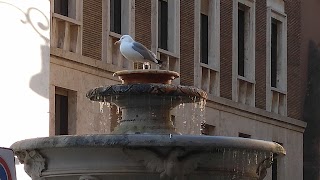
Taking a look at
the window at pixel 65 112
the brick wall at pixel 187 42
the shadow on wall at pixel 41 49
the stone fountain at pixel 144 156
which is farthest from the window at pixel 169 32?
the stone fountain at pixel 144 156

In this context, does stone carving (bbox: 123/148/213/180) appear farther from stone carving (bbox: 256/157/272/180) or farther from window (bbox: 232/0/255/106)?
window (bbox: 232/0/255/106)

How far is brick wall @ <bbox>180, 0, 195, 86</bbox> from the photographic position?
99.1 feet

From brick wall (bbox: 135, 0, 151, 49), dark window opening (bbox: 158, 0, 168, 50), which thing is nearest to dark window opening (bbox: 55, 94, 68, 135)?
brick wall (bbox: 135, 0, 151, 49)

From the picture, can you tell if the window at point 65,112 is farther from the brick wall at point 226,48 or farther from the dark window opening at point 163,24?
the brick wall at point 226,48

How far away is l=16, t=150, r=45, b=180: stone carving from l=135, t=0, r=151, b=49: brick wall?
15.7 meters

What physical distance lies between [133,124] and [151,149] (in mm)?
1821

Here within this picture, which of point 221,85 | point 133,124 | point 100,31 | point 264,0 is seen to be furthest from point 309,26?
point 133,124

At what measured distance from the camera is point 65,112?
2561 cm

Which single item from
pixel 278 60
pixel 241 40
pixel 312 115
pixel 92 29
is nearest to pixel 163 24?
pixel 92 29

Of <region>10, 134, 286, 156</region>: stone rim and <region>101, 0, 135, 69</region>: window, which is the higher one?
<region>101, 0, 135, 69</region>: window

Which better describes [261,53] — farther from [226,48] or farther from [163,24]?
[163,24]

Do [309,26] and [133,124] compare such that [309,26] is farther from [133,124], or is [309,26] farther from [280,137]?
[133,124]

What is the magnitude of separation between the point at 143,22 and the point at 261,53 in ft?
22.5

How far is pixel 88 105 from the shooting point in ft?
84.8
